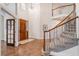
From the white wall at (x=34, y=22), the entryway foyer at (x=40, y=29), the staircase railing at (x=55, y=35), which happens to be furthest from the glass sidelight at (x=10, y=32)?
the staircase railing at (x=55, y=35)

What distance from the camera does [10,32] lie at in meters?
2.27

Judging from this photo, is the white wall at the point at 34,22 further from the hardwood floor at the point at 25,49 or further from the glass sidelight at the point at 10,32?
the glass sidelight at the point at 10,32

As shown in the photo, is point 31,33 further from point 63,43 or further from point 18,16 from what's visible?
point 63,43

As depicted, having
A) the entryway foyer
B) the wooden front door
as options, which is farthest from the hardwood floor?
the wooden front door

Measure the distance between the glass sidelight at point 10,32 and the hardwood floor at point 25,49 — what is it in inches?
2.5

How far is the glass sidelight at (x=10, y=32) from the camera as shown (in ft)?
7.32

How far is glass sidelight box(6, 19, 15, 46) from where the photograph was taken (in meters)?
2.23

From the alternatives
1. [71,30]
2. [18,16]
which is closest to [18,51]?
[18,16]

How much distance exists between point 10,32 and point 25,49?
29cm

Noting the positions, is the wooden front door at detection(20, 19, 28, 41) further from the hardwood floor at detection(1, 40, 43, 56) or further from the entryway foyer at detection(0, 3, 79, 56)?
the hardwood floor at detection(1, 40, 43, 56)

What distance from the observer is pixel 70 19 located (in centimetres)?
223

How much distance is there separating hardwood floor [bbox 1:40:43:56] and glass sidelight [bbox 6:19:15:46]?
0.06 meters

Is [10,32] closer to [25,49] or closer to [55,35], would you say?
[25,49]

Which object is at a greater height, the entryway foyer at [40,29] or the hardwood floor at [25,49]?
the entryway foyer at [40,29]
